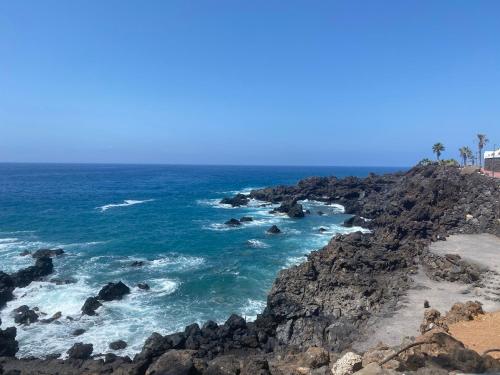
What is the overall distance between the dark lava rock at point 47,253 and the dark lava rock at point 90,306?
51.2 ft

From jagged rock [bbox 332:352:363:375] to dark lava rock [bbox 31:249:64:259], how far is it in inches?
1539

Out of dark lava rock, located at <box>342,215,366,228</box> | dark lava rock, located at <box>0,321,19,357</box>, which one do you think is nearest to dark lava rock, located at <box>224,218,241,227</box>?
dark lava rock, located at <box>342,215,366,228</box>

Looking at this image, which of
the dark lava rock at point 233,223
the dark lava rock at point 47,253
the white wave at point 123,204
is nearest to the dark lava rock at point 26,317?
the dark lava rock at point 47,253

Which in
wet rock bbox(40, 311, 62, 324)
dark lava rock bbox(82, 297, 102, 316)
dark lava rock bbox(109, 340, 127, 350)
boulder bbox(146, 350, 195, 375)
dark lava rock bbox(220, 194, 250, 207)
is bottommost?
dark lava rock bbox(109, 340, 127, 350)

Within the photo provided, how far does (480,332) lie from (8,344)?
29580mm

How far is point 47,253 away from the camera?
1785 inches

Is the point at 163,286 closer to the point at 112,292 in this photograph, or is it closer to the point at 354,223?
the point at 112,292

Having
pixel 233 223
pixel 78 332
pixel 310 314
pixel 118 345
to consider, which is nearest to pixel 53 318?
pixel 78 332

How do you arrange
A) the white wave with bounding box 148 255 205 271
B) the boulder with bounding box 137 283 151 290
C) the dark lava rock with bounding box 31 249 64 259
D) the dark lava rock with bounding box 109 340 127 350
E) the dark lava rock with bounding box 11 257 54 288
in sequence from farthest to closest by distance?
the dark lava rock with bounding box 31 249 64 259 → the white wave with bounding box 148 255 205 271 → the dark lava rock with bounding box 11 257 54 288 → the boulder with bounding box 137 283 151 290 → the dark lava rock with bounding box 109 340 127 350

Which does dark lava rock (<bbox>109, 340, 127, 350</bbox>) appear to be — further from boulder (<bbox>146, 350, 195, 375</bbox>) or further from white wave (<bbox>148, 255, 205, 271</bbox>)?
white wave (<bbox>148, 255, 205, 271</bbox>)

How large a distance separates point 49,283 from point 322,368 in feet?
101

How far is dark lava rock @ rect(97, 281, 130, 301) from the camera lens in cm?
3400

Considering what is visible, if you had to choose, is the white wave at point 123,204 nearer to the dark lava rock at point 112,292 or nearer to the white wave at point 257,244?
the white wave at point 257,244

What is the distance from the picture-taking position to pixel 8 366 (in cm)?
2352
